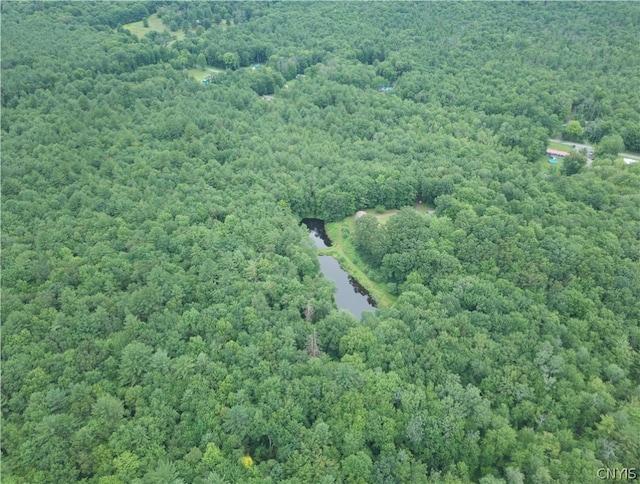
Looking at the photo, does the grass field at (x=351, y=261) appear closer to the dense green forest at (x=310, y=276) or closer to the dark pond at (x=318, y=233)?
the dark pond at (x=318, y=233)

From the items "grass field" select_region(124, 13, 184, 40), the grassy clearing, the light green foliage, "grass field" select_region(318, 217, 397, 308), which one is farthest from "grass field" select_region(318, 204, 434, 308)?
"grass field" select_region(124, 13, 184, 40)

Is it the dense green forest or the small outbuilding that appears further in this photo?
the small outbuilding

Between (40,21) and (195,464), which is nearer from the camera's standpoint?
(195,464)

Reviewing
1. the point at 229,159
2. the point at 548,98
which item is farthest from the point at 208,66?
the point at 548,98

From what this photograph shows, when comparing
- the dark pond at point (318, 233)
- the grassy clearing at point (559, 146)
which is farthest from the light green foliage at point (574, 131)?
the dark pond at point (318, 233)

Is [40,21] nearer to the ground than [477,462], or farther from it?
farther from it

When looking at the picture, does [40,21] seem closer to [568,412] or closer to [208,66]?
[208,66]

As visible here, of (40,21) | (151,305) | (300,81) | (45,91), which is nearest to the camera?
(151,305)

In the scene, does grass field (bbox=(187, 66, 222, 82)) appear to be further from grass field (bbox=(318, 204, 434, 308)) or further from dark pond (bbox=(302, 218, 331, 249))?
grass field (bbox=(318, 204, 434, 308))

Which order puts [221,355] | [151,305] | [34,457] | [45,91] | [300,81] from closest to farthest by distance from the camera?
1. [34,457]
2. [221,355]
3. [151,305]
4. [45,91]
5. [300,81]
